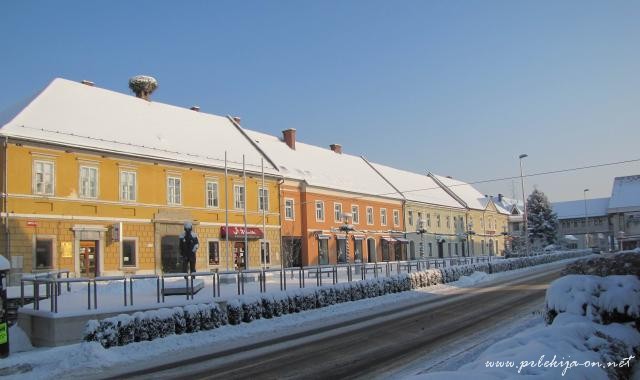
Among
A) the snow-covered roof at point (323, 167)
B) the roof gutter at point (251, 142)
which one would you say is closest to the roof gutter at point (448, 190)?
the snow-covered roof at point (323, 167)

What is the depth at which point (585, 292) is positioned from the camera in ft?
29.9

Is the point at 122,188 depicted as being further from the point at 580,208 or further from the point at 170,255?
the point at 580,208

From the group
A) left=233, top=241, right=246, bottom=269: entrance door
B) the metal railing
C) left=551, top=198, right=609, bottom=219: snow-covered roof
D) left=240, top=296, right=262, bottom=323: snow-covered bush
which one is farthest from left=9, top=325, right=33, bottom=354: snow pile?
left=551, top=198, right=609, bottom=219: snow-covered roof

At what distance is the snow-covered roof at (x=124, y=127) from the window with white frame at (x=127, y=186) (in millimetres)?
1233

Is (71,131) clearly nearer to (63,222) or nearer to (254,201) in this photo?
(63,222)

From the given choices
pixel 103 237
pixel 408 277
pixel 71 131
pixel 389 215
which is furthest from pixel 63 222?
pixel 389 215

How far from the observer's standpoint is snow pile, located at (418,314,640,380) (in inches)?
216

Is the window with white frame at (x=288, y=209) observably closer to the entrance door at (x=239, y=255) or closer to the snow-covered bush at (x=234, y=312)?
the entrance door at (x=239, y=255)

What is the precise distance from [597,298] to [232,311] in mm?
10849

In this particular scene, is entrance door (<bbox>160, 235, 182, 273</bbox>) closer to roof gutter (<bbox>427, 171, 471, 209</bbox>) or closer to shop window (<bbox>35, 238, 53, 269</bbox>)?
shop window (<bbox>35, 238, 53, 269</bbox>)

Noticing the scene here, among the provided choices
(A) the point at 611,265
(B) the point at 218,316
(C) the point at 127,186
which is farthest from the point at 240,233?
(A) the point at 611,265

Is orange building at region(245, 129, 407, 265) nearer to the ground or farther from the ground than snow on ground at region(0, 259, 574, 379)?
farther from the ground

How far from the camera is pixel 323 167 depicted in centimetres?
5069

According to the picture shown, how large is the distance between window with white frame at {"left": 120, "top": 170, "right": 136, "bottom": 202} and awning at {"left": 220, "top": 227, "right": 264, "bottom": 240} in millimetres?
7219
